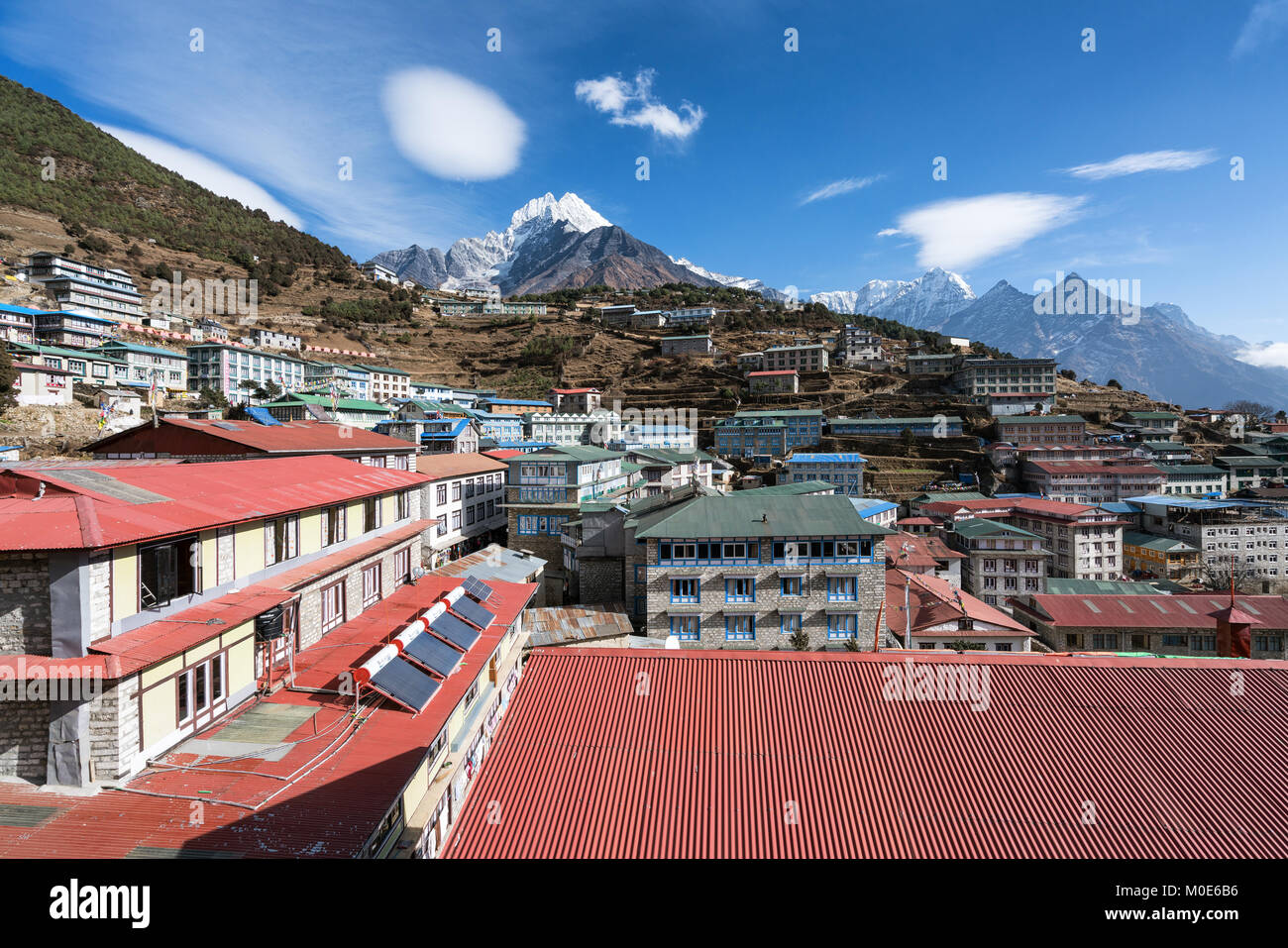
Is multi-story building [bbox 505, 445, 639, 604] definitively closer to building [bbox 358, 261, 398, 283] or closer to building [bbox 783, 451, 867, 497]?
building [bbox 783, 451, 867, 497]

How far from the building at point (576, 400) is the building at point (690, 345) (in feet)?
88.4

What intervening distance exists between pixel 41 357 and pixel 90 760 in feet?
202

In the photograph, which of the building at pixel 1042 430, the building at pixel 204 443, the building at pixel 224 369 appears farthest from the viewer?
the building at pixel 1042 430

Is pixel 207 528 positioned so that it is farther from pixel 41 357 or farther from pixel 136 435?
pixel 41 357

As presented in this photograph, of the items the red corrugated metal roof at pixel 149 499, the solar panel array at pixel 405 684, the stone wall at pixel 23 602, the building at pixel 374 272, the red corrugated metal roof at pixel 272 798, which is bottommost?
the red corrugated metal roof at pixel 272 798

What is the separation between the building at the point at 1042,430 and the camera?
75500mm

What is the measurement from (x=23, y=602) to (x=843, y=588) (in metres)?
22.5

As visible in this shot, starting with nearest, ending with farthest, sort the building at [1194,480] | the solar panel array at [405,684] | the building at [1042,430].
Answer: the solar panel array at [405,684]
the building at [1194,480]
the building at [1042,430]

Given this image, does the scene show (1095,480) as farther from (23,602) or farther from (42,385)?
(42,385)

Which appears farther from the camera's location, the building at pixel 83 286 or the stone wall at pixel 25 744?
the building at pixel 83 286

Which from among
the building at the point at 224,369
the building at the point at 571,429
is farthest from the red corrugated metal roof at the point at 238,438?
the building at the point at 224,369

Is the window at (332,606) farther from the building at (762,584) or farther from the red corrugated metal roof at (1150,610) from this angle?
the red corrugated metal roof at (1150,610)

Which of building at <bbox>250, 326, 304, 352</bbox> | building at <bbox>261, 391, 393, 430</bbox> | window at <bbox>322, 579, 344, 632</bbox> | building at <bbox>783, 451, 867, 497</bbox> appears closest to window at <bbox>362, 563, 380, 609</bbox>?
window at <bbox>322, 579, 344, 632</bbox>

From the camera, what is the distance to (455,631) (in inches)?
411
